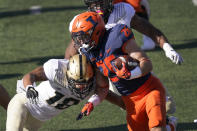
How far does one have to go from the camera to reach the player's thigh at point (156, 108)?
177 inches

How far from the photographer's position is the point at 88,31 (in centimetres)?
471

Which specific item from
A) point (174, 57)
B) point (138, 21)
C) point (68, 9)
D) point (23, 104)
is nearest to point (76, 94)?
point (23, 104)

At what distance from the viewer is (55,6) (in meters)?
11.5

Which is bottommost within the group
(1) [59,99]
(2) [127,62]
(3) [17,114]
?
(3) [17,114]

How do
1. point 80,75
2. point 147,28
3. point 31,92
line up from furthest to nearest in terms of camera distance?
point 147,28 < point 31,92 < point 80,75

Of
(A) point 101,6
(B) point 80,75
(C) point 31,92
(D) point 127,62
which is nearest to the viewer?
(B) point 80,75

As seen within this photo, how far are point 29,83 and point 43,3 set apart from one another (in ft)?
23.6

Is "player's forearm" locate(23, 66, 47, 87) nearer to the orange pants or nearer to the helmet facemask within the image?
the helmet facemask

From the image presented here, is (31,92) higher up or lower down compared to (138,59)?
lower down

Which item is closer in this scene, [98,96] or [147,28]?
[98,96]

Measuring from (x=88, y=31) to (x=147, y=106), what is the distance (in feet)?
2.94

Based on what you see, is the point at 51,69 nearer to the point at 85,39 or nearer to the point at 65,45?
the point at 85,39

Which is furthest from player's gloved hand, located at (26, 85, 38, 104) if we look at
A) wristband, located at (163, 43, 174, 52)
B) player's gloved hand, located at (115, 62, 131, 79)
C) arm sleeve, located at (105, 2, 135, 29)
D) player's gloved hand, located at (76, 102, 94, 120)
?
wristband, located at (163, 43, 174, 52)

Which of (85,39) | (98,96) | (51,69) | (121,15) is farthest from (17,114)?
(121,15)
